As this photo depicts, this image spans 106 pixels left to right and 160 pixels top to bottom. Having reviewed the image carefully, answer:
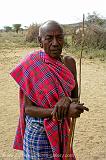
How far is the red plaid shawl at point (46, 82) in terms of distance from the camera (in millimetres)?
1725

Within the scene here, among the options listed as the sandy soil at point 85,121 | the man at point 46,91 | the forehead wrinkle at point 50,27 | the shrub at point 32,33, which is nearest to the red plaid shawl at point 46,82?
the man at point 46,91

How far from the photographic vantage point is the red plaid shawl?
5.66ft

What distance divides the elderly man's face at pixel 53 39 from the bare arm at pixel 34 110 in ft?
0.94

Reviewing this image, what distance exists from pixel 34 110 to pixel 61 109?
207 millimetres

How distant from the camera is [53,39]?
67.1 inches

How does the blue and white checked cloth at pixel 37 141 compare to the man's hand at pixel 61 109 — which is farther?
the blue and white checked cloth at pixel 37 141

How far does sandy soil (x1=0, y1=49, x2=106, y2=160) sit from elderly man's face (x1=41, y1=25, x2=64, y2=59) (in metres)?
2.32

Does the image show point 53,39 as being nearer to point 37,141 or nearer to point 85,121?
point 37,141

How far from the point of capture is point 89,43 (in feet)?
53.6

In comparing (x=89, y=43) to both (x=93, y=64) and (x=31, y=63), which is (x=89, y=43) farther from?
(x=31, y=63)

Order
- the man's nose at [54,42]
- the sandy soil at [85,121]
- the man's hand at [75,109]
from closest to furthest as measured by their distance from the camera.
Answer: the man's hand at [75,109] < the man's nose at [54,42] < the sandy soil at [85,121]

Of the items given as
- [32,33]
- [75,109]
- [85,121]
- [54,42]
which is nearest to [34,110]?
[75,109]

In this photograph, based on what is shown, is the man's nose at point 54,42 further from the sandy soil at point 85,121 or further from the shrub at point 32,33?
the shrub at point 32,33

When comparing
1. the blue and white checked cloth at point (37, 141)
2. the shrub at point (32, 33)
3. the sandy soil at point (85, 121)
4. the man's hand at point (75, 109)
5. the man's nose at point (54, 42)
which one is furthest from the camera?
the shrub at point (32, 33)
